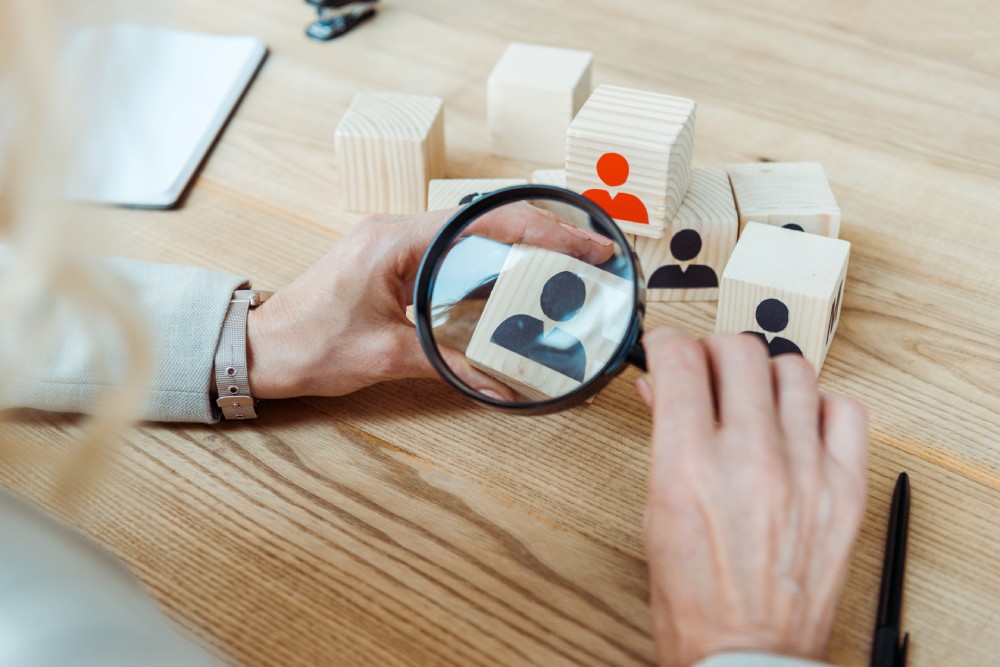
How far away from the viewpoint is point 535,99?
53.5 inches

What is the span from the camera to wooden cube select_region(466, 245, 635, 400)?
853 millimetres

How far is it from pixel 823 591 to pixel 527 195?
0.40 m

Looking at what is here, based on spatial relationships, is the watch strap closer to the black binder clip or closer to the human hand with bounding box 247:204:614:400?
the human hand with bounding box 247:204:614:400

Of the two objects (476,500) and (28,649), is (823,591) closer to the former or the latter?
(476,500)

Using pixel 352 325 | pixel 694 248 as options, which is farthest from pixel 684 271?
pixel 352 325

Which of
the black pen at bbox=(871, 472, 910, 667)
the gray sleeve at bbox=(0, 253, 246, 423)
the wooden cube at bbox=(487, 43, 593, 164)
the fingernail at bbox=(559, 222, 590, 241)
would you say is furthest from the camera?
the wooden cube at bbox=(487, 43, 593, 164)

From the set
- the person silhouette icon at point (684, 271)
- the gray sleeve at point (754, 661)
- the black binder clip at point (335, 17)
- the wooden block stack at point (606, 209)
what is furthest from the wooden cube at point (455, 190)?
the gray sleeve at point (754, 661)

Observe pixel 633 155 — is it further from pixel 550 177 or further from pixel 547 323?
pixel 547 323

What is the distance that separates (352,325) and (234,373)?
0.13m

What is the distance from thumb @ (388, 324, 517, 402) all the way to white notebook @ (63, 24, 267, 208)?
0.30 metres

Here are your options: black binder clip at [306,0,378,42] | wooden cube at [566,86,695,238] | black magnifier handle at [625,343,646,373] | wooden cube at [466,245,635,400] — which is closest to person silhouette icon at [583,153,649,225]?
wooden cube at [566,86,695,238]

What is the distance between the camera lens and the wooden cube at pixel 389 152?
50.1 inches

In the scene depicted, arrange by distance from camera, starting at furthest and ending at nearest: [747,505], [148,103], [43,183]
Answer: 1. [148,103]
2. [747,505]
3. [43,183]

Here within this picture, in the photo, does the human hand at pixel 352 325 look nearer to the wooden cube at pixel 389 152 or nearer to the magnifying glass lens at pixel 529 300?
the magnifying glass lens at pixel 529 300
